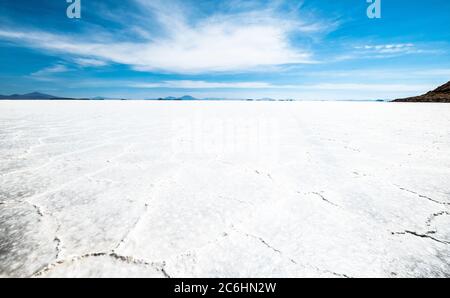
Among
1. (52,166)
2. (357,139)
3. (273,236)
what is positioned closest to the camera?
(273,236)

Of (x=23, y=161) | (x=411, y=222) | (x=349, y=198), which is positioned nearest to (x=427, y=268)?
(x=411, y=222)

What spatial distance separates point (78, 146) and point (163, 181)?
1.62 metres

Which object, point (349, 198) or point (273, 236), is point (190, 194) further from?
point (349, 198)

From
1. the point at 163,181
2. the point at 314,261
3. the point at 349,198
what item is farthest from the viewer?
the point at 163,181

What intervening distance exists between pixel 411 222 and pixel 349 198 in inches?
12.4

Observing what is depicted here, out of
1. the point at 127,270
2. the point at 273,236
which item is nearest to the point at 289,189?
the point at 273,236

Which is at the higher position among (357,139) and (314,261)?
(357,139)

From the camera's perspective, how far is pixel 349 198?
142cm

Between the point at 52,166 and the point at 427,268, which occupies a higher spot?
the point at 52,166

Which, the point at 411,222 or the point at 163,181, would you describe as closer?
the point at 411,222
